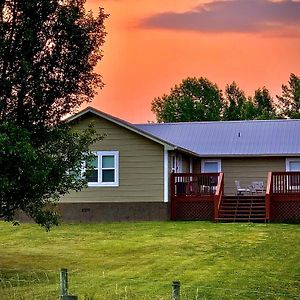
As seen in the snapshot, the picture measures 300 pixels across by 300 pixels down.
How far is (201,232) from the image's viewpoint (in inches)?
1140

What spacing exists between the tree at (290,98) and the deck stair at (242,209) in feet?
170

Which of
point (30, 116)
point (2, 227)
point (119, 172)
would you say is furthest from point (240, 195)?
point (30, 116)

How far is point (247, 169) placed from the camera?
39812 mm

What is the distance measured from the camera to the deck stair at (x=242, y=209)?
33938 mm

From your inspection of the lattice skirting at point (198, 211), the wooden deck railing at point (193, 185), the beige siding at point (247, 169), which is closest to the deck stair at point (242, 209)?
the lattice skirting at point (198, 211)

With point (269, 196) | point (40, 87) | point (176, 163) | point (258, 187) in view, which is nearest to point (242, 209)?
point (269, 196)

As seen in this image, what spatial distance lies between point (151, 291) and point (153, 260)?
4.91 m

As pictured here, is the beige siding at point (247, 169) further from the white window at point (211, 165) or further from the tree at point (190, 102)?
the tree at point (190, 102)

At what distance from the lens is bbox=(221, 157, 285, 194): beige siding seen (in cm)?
3947

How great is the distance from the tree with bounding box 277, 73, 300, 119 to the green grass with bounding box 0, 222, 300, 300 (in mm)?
56608

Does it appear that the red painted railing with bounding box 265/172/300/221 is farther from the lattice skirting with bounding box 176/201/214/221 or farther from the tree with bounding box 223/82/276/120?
the tree with bounding box 223/82/276/120

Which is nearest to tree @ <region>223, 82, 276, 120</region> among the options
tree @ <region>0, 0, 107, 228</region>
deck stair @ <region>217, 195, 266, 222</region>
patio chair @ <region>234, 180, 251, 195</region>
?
patio chair @ <region>234, 180, 251, 195</region>

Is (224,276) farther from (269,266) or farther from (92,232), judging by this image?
(92,232)

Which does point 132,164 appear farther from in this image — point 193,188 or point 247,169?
point 247,169
